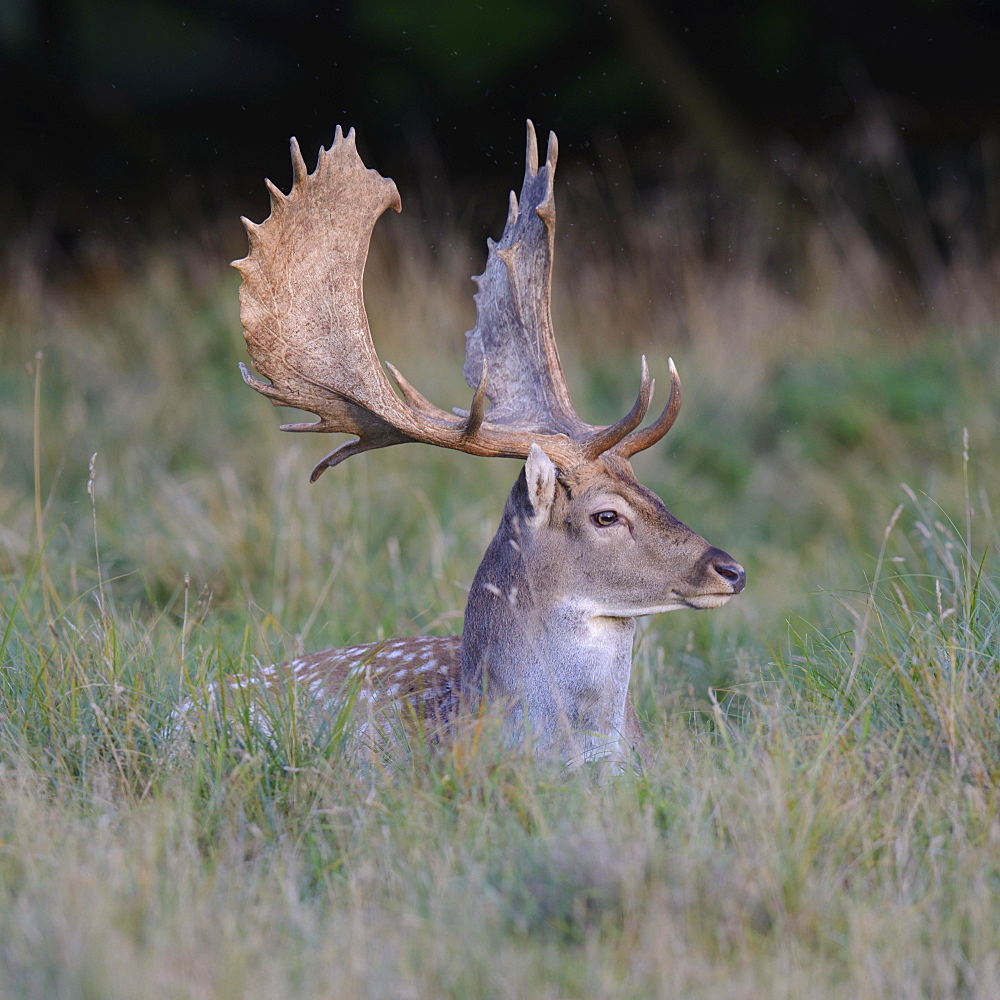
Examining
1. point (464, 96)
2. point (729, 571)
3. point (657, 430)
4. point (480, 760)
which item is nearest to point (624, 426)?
point (657, 430)

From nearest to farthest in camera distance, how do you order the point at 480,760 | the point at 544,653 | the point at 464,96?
the point at 480,760 < the point at 544,653 < the point at 464,96

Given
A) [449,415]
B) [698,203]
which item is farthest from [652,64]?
[449,415]

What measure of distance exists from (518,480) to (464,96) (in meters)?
8.29

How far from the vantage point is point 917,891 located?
8.50 ft

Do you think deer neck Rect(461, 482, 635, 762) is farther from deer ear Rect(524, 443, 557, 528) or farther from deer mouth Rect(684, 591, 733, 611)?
deer mouth Rect(684, 591, 733, 611)

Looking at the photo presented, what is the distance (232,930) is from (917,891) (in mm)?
1235

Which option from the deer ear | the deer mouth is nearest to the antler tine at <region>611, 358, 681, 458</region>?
the deer ear

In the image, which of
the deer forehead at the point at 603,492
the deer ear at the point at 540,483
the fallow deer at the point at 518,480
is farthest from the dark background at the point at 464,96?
the deer ear at the point at 540,483

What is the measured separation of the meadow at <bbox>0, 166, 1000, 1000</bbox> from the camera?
2355 mm

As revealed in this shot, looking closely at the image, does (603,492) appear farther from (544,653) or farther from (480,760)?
(480,760)

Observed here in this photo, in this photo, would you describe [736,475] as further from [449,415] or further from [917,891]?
[917,891]

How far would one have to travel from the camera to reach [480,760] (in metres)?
3.05

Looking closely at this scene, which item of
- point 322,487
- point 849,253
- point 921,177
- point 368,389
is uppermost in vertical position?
point 921,177

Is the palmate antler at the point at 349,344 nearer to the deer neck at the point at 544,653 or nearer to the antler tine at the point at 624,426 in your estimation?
the antler tine at the point at 624,426
